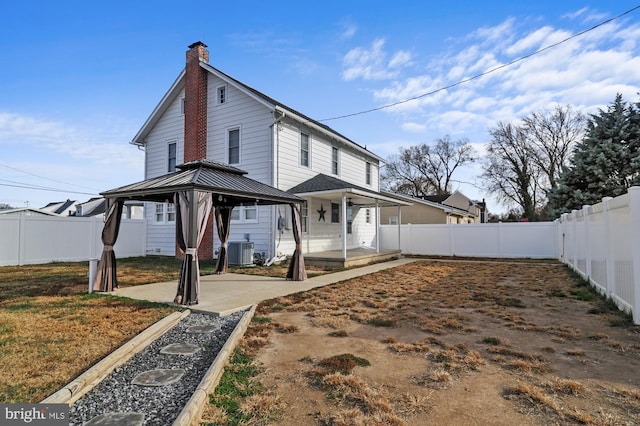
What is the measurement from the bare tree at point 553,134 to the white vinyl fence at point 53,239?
30610 mm

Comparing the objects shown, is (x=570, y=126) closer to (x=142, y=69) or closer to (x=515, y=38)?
(x=515, y=38)

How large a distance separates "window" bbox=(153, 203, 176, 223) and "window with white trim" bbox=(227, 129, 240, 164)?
3646 millimetres

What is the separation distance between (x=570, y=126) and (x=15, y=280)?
3629cm

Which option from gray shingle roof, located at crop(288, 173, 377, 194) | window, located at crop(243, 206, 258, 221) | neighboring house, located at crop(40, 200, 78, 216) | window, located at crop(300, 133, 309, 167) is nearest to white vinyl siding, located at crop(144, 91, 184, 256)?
window, located at crop(243, 206, 258, 221)

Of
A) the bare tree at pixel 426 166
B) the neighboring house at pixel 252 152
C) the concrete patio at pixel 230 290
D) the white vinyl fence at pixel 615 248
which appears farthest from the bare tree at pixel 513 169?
the concrete patio at pixel 230 290

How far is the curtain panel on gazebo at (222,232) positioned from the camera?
1037cm

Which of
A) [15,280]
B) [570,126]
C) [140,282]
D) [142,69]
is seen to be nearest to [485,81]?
[142,69]

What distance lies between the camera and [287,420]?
8.49ft

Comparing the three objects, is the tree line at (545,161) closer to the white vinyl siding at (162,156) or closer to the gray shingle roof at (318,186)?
the gray shingle roof at (318,186)

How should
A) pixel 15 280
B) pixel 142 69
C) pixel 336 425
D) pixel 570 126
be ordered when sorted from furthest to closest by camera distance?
1. pixel 570 126
2. pixel 142 69
3. pixel 15 280
4. pixel 336 425

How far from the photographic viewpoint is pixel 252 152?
44.2ft

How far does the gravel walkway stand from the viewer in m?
2.67

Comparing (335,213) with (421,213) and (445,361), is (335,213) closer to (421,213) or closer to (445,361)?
(421,213)

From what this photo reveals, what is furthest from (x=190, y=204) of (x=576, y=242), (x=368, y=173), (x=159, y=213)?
(x=368, y=173)
